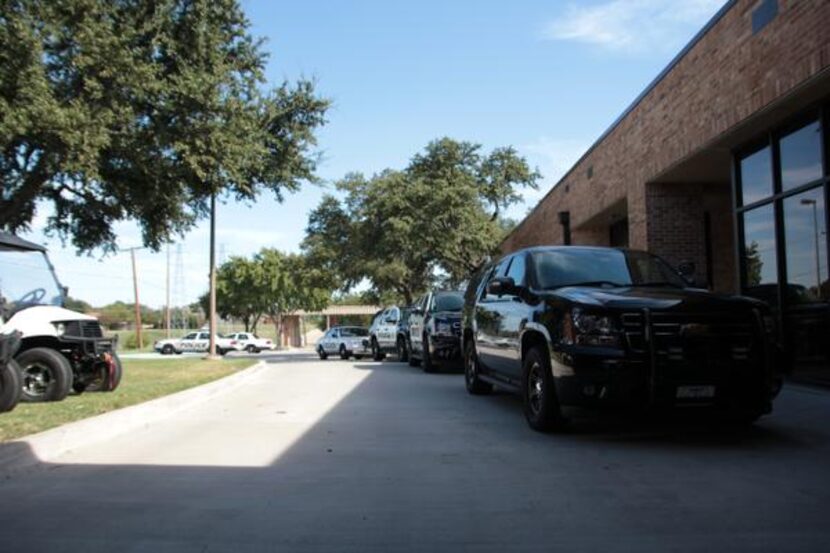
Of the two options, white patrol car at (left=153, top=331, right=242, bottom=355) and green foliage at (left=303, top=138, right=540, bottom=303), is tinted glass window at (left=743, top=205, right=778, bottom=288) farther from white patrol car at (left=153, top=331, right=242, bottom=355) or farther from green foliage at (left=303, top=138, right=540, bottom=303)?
white patrol car at (left=153, top=331, right=242, bottom=355)

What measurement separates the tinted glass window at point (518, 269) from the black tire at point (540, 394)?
3.93 ft

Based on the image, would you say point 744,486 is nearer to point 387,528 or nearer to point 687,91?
point 387,528

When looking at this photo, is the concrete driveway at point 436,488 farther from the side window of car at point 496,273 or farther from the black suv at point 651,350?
the side window of car at point 496,273

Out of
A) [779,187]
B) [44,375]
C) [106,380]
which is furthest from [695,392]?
[106,380]

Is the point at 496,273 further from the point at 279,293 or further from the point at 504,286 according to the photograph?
the point at 279,293

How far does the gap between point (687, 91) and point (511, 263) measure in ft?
17.8

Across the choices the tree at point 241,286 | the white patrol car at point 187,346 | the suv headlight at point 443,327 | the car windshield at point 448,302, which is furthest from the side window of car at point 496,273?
the tree at point 241,286

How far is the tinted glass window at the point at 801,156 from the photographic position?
10371mm

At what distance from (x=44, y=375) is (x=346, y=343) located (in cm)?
1826

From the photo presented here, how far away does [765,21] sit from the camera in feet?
34.4

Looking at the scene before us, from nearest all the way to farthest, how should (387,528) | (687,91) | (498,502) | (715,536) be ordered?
(715,536) < (387,528) < (498,502) < (687,91)

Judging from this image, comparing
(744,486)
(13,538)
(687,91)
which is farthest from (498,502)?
(687,91)

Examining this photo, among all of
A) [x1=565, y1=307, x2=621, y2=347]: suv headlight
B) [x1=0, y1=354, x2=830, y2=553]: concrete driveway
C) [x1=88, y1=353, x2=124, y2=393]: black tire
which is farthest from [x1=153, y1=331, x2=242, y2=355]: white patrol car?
[x1=565, y1=307, x2=621, y2=347]: suv headlight

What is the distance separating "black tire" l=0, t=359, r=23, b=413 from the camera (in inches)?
385
